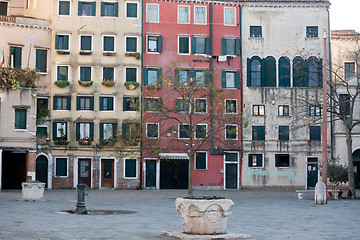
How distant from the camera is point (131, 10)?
53781 millimetres

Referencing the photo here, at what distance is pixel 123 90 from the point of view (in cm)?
5316

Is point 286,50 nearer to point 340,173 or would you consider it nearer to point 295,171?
point 295,171

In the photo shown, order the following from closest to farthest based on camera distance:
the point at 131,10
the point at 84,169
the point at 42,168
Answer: the point at 42,168 → the point at 84,169 → the point at 131,10

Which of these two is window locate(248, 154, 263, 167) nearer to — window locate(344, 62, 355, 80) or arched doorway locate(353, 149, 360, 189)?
arched doorway locate(353, 149, 360, 189)

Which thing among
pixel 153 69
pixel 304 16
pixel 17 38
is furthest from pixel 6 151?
pixel 304 16

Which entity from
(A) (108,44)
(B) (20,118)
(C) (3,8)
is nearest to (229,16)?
(A) (108,44)

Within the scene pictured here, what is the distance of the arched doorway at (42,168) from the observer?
51094 millimetres

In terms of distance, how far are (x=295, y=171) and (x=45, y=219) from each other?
37.7 m

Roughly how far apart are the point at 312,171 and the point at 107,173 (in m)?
16.8

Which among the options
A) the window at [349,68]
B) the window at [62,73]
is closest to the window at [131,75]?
the window at [62,73]

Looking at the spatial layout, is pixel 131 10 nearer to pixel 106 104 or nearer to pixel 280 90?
pixel 106 104

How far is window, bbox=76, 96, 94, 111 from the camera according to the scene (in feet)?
172

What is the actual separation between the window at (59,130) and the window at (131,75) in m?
6.22

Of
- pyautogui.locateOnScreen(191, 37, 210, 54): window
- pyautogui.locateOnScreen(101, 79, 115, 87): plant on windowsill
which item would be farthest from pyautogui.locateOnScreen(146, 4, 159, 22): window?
pyautogui.locateOnScreen(101, 79, 115, 87): plant on windowsill
